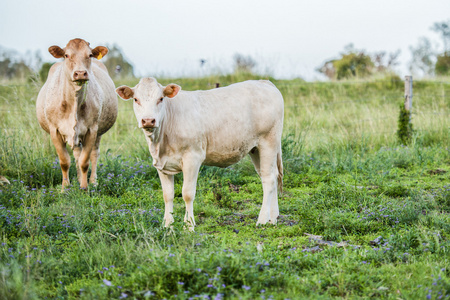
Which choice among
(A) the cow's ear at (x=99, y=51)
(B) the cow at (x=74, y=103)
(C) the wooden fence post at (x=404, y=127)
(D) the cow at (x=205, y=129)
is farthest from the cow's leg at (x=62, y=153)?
(C) the wooden fence post at (x=404, y=127)

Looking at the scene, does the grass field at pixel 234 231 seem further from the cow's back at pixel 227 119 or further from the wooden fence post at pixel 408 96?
the wooden fence post at pixel 408 96

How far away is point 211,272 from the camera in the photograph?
3738 millimetres

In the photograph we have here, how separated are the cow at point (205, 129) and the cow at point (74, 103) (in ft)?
5.32

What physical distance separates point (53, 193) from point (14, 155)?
5.16 feet

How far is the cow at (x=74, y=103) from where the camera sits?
668 centimetres

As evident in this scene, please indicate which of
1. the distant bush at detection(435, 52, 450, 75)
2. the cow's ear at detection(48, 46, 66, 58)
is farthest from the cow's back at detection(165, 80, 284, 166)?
the distant bush at detection(435, 52, 450, 75)

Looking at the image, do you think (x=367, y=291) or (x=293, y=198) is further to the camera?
(x=293, y=198)

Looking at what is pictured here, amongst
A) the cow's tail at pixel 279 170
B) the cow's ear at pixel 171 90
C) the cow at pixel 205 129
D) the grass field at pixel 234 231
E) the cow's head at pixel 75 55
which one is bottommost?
the grass field at pixel 234 231

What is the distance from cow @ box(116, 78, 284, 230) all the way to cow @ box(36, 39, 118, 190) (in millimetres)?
1622

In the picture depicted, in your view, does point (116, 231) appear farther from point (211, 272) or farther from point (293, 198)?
point (293, 198)

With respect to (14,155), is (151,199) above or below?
below

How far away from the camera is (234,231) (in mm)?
5820

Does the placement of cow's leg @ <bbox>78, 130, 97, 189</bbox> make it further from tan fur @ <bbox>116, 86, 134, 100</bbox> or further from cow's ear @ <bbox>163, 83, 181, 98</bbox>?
cow's ear @ <bbox>163, 83, 181, 98</bbox>

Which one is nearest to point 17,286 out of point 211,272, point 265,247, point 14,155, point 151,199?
point 211,272
